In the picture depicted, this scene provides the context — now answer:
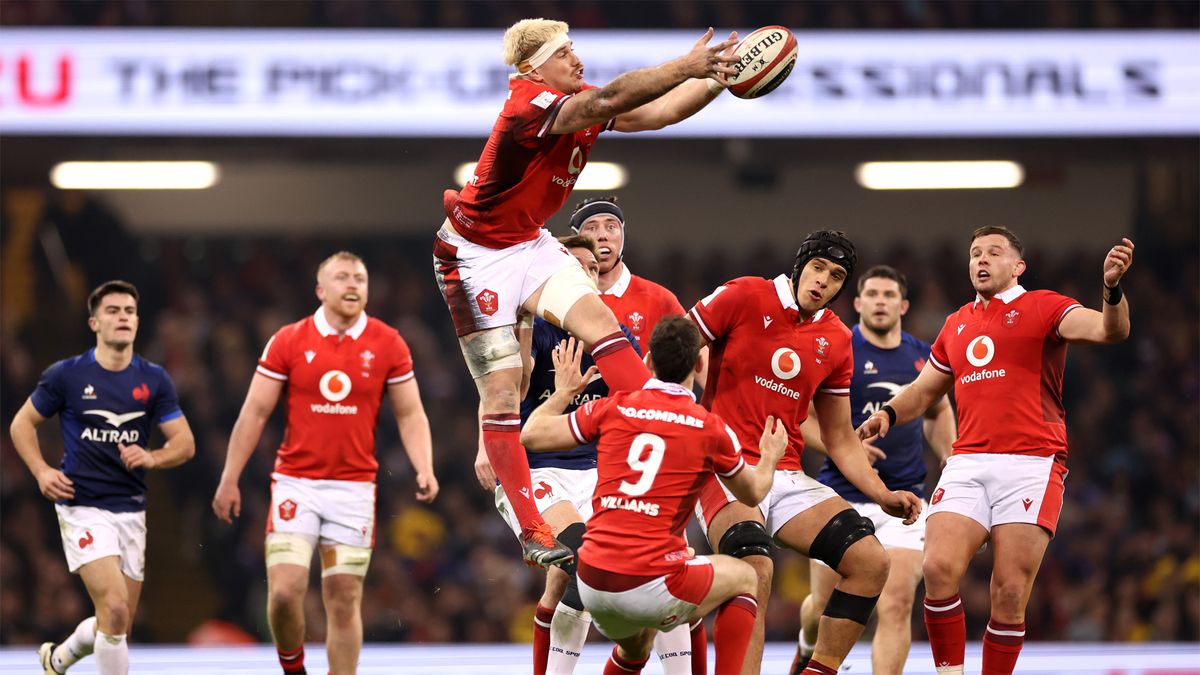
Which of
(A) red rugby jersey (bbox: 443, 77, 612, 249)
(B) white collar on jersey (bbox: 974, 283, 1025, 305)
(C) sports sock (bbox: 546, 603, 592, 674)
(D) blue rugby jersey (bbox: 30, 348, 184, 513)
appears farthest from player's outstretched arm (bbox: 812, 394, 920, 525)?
(D) blue rugby jersey (bbox: 30, 348, 184, 513)

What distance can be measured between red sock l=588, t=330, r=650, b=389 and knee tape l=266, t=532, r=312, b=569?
9.80 ft

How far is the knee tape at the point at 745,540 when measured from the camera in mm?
6242

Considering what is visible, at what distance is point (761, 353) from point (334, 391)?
2901mm

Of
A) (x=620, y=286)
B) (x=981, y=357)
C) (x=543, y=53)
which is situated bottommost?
(x=981, y=357)

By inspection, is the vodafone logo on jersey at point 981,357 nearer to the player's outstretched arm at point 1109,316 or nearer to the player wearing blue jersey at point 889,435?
the player's outstretched arm at point 1109,316

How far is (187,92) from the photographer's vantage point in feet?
41.3

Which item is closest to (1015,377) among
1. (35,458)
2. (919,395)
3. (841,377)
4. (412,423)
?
(919,395)

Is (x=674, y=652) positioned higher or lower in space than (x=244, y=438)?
lower

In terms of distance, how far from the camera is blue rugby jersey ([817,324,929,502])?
27.7 feet

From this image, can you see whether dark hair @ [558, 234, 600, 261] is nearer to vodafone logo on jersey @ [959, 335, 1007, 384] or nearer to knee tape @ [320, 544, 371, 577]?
vodafone logo on jersey @ [959, 335, 1007, 384]

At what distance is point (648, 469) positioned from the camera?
18.2 ft

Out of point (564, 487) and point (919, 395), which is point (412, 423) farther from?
point (919, 395)

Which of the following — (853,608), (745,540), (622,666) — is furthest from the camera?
(853,608)

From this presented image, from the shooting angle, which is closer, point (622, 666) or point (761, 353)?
point (622, 666)
